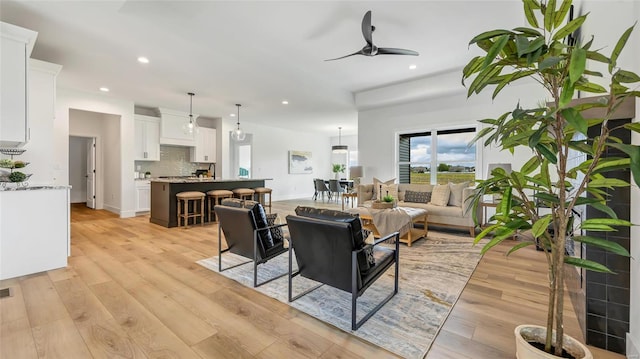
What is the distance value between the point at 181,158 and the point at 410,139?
250 inches

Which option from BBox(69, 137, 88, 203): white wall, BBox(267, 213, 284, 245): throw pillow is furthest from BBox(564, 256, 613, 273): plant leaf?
BBox(69, 137, 88, 203): white wall

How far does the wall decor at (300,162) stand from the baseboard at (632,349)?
977 cm

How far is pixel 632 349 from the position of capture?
62.8 inches

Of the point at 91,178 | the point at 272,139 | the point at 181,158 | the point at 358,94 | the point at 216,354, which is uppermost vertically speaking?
the point at 358,94

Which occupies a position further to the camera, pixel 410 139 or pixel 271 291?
pixel 410 139

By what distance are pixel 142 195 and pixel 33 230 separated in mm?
4024

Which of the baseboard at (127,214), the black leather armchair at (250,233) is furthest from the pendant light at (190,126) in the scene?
the black leather armchair at (250,233)

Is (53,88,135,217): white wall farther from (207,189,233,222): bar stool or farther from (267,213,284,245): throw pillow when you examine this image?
(267,213,284,245): throw pillow

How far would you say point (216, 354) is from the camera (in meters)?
1.70

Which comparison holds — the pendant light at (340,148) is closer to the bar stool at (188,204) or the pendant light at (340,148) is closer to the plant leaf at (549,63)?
the bar stool at (188,204)

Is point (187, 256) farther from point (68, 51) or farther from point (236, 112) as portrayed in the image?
point (236, 112)

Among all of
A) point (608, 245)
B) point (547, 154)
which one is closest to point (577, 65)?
point (547, 154)

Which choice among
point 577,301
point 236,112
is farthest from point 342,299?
point 236,112

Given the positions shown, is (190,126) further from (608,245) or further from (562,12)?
(608,245)
